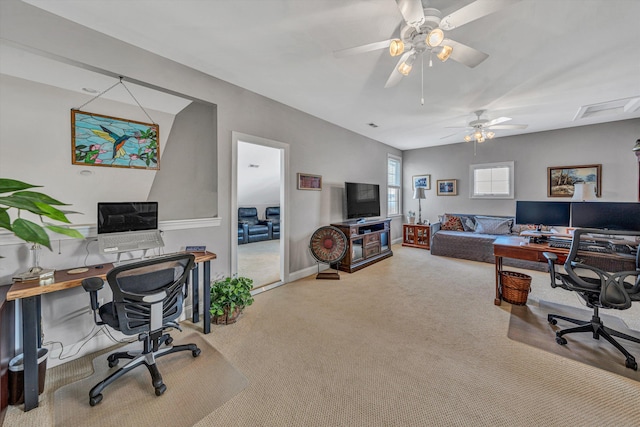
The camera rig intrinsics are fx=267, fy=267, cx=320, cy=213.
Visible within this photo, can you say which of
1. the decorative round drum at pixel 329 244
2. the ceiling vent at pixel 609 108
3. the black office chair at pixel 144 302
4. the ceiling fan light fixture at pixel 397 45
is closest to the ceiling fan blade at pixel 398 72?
the ceiling fan light fixture at pixel 397 45

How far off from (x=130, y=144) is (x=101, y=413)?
224 centimetres

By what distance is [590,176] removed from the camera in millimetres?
4855

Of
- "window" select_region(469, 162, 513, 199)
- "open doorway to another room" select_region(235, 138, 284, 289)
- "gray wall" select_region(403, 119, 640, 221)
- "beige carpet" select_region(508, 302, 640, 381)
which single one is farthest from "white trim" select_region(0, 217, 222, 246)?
"window" select_region(469, 162, 513, 199)

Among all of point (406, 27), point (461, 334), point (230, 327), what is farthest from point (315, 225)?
point (406, 27)

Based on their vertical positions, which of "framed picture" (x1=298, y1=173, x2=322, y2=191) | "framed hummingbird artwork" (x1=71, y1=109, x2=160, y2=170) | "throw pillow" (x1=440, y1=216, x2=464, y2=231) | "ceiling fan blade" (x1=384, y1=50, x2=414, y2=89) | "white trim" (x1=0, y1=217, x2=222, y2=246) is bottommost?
"throw pillow" (x1=440, y1=216, x2=464, y2=231)

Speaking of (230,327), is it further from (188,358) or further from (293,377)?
(293,377)

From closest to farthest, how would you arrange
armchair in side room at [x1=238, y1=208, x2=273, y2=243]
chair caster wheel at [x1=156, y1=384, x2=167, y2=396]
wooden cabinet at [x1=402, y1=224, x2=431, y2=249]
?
chair caster wheel at [x1=156, y1=384, x2=167, y2=396] → wooden cabinet at [x1=402, y1=224, x2=431, y2=249] → armchair in side room at [x1=238, y1=208, x2=273, y2=243]

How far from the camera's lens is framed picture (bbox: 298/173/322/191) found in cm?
409

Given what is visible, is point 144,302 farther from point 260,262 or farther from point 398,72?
point 260,262

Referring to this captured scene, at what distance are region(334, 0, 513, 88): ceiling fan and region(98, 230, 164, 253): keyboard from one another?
221cm

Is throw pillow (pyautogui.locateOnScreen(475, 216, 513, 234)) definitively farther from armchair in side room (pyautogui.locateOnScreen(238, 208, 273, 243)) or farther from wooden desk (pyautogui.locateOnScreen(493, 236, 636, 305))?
armchair in side room (pyautogui.locateOnScreen(238, 208, 273, 243))

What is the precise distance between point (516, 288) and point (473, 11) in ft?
9.54

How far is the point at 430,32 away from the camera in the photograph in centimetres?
186

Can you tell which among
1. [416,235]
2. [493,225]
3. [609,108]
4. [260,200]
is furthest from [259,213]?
[609,108]
